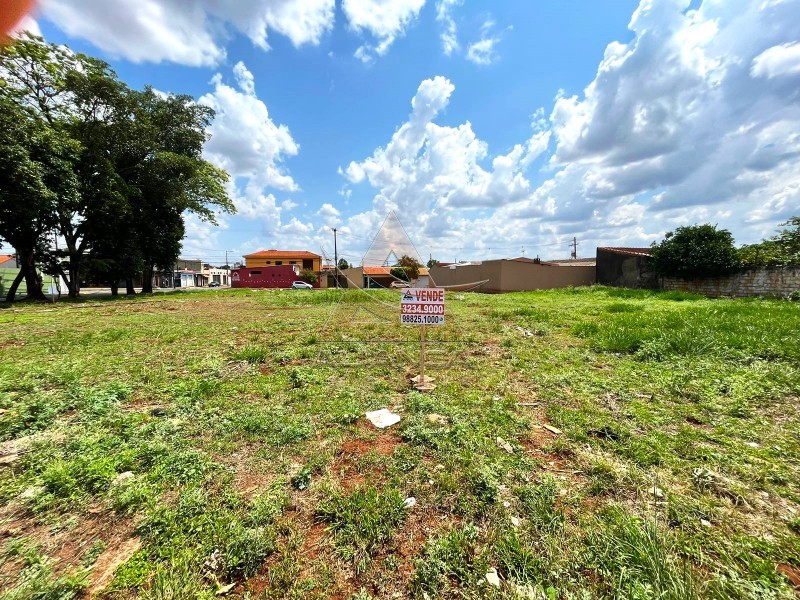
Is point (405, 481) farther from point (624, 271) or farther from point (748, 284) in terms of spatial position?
point (624, 271)

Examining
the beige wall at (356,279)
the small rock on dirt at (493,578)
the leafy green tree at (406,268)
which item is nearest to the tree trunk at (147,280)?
the beige wall at (356,279)

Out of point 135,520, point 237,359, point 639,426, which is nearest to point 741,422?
point 639,426

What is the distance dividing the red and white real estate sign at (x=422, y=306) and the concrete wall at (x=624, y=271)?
20.4 metres

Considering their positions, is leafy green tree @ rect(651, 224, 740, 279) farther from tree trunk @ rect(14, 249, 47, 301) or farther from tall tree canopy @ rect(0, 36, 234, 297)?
tree trunk @ rect(14, 249, 47, 301)

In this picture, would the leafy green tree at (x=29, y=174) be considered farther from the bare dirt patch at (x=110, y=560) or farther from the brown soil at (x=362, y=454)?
the brown soil at (x=362, y=454)

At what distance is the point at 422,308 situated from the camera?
436 centimetres

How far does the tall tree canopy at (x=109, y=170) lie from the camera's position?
14469mm

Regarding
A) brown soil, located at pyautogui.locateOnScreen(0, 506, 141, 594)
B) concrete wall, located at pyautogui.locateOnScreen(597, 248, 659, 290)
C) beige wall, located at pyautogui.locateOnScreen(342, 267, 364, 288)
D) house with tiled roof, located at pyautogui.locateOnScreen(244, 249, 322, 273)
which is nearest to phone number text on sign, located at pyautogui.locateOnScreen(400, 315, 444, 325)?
beige wall, located at pyautogui.locateOnScreen(342, 267, 364, 288)

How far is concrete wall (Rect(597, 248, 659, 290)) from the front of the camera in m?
19.4

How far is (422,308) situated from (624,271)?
22.4 m

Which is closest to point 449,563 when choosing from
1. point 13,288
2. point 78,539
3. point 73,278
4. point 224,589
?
point 224,589

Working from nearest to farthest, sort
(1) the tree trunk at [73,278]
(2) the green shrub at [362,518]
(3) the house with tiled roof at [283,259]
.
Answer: (2) the green shrub at [362,518] < (1) the tree trunk at [73,278] < (3) the house with tiled roof at [283,259]

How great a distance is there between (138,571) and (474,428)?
252cm

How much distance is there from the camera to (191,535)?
6.15 ft
